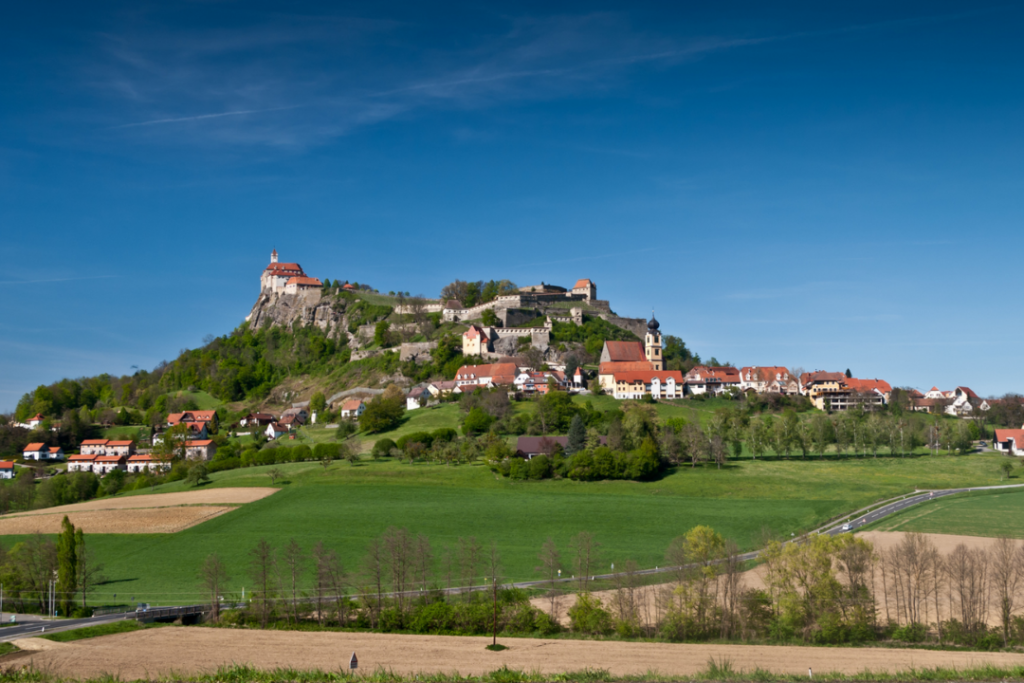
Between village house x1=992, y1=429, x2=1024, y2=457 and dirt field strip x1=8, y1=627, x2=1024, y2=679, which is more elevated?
village house x1=992, y1=429, x2=1024, y2=457

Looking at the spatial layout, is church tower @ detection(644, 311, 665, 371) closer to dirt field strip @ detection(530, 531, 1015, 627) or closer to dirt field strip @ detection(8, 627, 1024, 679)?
dirt field strip @ detection(530, 531, 1015, 627)

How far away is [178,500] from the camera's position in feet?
240

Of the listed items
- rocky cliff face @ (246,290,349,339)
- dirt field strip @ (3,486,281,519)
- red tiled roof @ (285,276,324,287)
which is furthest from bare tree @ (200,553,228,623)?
red tiled roof @ (285,276,324,287)

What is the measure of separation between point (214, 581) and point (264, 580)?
119 inches

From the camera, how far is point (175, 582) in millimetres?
50188

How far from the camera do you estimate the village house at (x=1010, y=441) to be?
90.1 metres

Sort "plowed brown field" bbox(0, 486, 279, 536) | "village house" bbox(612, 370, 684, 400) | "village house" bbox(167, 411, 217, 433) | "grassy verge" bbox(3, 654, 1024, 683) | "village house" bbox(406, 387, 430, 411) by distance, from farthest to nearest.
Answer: "village house" bbox(167, 411, 217, 433), "village house" bbox(406, 387, 430, 411), "village house" bbox(612, 370, 684, 400), "plowed brown field" bbox(0, 486, 279, 536), "grassy verge" bbox(3, 654, 1024, 683)

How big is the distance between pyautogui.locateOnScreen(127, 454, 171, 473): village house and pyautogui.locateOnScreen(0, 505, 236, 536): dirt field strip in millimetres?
32467

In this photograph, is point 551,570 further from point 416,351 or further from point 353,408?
point 416,351

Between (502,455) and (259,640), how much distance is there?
43.4 meters

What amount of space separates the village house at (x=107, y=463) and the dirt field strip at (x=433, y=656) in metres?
75.9

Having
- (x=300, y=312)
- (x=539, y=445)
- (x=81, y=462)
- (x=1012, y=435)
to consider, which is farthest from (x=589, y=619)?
(x=300, y=312)

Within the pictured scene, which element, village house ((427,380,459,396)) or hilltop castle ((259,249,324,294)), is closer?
village house ((427,380,459,396))

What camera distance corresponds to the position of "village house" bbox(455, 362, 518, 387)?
116812 mm
